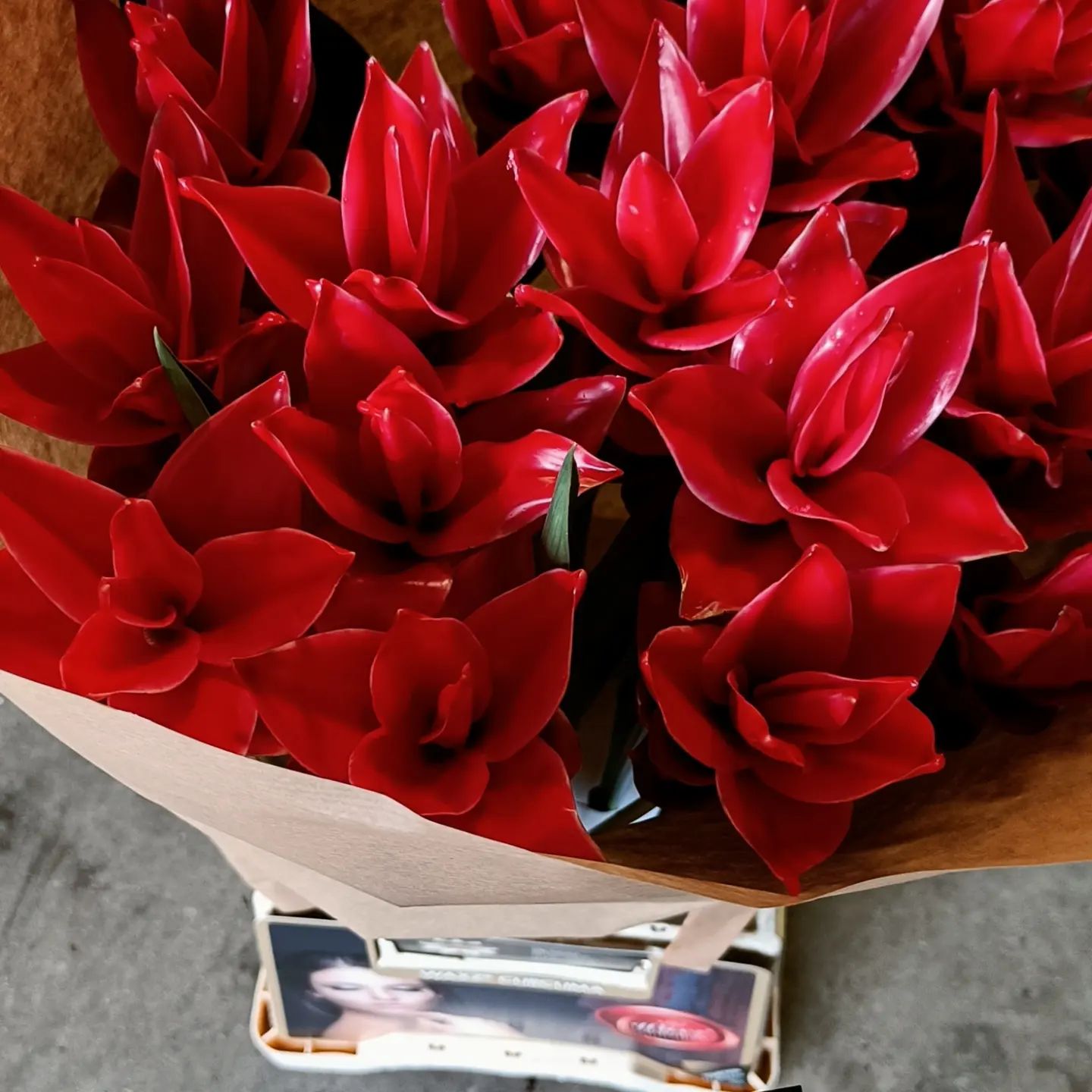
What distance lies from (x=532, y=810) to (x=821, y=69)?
230 millimetres

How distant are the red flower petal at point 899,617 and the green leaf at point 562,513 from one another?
72mm

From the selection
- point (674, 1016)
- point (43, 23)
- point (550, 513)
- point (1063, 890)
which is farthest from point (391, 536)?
point (1063, 890)

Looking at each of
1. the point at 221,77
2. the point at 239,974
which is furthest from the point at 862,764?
the point at 239,974

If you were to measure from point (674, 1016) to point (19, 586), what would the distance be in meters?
0.41

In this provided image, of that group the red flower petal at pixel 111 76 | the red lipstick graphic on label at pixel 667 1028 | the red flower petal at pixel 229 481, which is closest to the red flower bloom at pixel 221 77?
the red flower petal at pixel 111 76

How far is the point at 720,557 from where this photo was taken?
0.28m

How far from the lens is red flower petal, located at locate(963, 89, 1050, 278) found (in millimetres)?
301

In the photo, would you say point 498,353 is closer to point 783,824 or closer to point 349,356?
point 349,356

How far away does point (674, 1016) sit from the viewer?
55 centimetres

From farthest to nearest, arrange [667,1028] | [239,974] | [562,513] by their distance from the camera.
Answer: [239,974] < [667,1028] < [562,513]

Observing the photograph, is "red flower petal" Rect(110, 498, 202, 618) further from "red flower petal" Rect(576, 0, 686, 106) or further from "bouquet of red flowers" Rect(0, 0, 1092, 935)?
"red flower petal" Rect(576, 0, 686, 106)

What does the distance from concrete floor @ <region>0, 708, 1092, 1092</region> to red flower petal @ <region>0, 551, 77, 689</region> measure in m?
0.49

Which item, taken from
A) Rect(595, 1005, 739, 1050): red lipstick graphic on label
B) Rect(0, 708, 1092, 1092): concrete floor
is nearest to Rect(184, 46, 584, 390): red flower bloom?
Rect(595, 1005, 739, 1050): red lipstick graphic on label

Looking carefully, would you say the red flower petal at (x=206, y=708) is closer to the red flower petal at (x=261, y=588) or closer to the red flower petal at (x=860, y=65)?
the red flower petal at (x=261, y=588)
